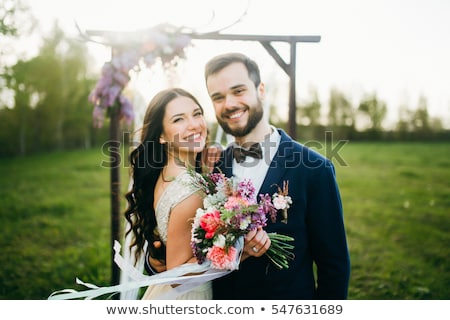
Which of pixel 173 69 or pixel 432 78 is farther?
pixel 432 78

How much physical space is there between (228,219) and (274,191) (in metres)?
0.41

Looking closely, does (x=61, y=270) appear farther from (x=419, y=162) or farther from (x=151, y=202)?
(x=419, y=162)

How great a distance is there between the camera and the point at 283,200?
2035 millimetres

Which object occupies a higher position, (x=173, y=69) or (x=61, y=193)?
(x=173, y=69)

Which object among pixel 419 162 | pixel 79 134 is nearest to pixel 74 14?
pixel 79 134

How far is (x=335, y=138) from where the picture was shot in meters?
6.96

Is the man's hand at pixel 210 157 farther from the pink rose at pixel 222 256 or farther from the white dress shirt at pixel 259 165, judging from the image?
the pink rose at pixel 222 256

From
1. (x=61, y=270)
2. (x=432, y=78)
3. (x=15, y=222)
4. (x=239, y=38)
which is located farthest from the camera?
(x=15, y=222)

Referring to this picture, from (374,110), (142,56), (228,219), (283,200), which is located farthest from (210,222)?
(374,110)

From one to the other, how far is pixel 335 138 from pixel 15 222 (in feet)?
18.8

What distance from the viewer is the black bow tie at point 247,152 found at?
91.3 inches

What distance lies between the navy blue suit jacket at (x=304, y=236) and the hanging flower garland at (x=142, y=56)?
42.9 inches

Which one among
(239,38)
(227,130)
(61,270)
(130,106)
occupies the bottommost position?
(61,270)

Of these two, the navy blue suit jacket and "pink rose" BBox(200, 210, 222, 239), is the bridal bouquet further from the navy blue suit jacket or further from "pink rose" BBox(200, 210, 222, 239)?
the navy blue suit jacket
